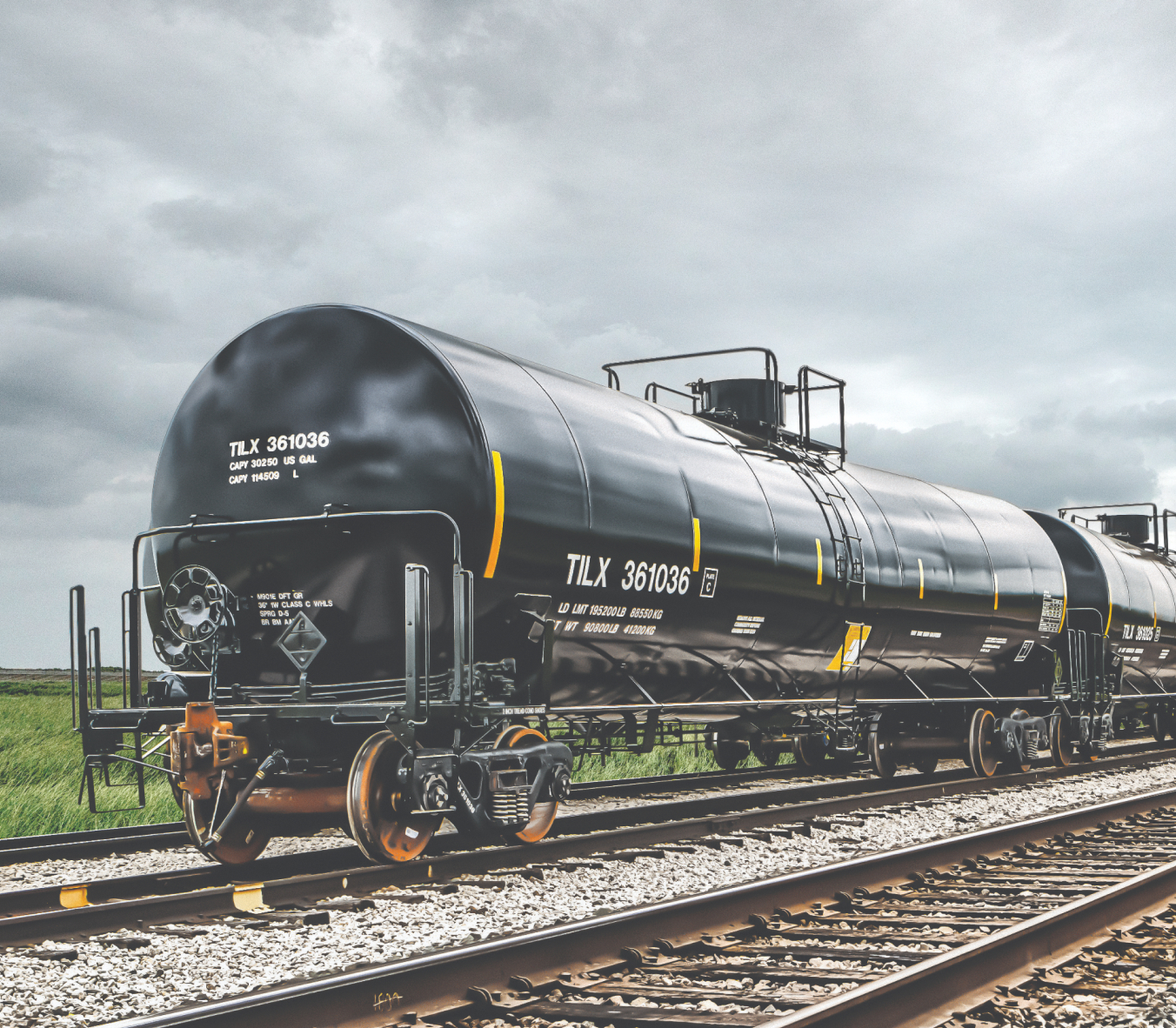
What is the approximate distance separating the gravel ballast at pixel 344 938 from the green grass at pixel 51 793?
573 cm

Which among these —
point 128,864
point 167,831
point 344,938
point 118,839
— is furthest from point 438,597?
point 167,831

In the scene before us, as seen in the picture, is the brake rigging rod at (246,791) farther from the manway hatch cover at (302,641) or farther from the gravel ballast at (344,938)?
the gravel ballast at (344,938)

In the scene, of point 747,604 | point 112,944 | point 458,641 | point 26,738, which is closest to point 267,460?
point 458,641

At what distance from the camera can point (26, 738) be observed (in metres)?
17.3

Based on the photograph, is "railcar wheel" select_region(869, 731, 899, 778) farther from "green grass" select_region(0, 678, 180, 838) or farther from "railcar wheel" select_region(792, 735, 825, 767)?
"green grass" select_region(0, 678, 180, 838)

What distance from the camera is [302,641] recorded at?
771cm

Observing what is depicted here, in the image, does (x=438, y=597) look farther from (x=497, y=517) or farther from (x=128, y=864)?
(x=128, y=864)

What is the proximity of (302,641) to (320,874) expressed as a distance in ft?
5.20

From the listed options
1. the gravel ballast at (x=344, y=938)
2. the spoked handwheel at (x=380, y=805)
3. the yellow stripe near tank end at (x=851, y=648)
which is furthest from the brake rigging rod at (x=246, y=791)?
the yellow stripe near tank end at (x=851, y=648)

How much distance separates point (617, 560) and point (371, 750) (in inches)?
96.0

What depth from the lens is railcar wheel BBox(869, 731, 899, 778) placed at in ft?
43.8

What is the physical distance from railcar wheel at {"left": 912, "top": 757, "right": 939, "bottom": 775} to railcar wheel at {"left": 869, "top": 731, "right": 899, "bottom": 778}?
1.97 feet

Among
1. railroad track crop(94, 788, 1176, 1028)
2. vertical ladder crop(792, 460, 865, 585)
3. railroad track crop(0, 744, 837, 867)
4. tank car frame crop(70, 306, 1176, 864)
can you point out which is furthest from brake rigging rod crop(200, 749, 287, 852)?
vertical ladder crop(792, 460, 865, 585)

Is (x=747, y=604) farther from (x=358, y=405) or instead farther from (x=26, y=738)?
(x=26, y=738)
